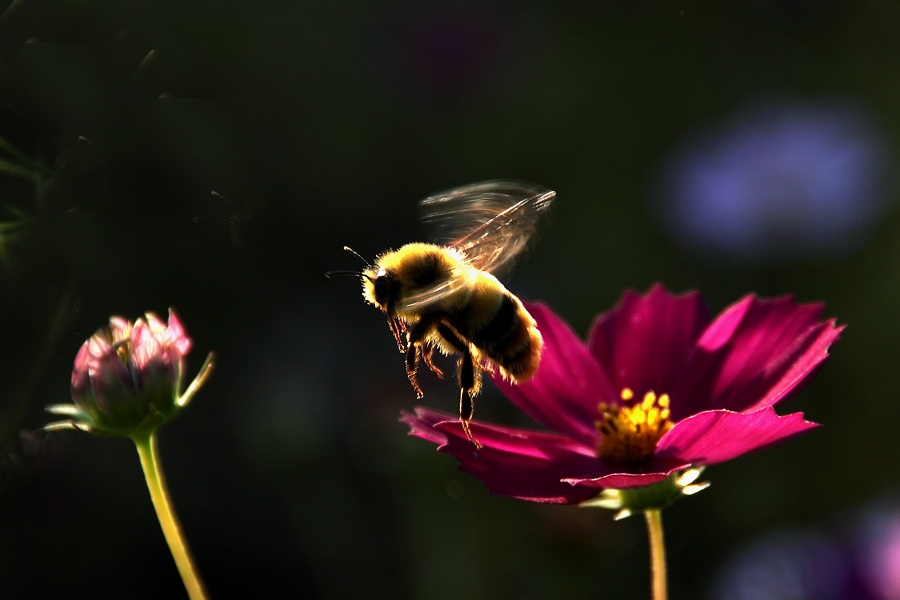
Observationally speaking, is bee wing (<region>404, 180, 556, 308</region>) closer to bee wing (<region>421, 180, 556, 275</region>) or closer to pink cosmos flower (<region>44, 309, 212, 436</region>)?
bee wing (<region>421, 180, 556, 275</region>)

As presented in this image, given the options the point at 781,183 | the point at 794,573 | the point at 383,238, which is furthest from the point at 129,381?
the point at 781,183

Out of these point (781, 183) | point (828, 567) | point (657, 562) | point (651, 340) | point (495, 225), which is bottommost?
point (828, 567)

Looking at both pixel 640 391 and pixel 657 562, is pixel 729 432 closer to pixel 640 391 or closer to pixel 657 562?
pixel 657 562

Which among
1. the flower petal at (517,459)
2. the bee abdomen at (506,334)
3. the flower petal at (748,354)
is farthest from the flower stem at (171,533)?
the flower petal at (748,354)

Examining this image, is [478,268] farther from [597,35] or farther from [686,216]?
[597,35]

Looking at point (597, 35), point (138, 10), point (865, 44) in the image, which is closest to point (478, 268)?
point (138, 10)

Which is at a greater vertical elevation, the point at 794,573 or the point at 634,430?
the point at 634,430

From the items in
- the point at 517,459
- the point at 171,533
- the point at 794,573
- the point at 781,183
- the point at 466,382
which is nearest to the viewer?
the point at 171,533

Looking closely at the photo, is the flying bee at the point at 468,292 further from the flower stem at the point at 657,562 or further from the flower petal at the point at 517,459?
the flower stem at the point at 657,562
